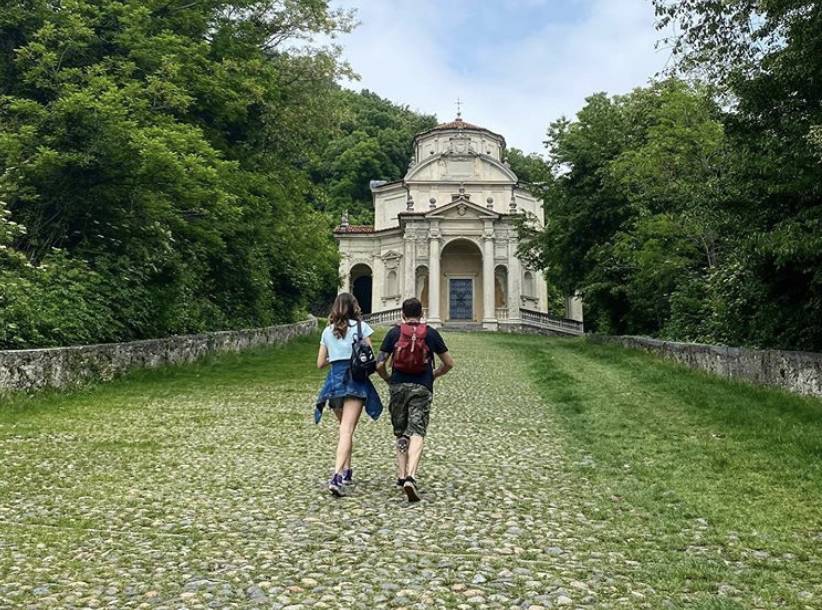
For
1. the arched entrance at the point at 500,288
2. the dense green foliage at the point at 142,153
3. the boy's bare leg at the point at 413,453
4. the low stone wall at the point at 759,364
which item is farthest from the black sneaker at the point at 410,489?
the arched entrance at the point at 500,288

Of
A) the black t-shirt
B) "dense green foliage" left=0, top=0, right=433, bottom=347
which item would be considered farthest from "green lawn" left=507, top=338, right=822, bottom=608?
"dense green foliage" left=0, top=0, right=433, bottom=347

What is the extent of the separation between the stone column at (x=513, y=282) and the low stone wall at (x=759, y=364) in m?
26.5

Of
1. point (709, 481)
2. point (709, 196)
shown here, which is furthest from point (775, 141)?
point (709, 481)

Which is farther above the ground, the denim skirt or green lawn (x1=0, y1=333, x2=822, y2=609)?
the denim skirt

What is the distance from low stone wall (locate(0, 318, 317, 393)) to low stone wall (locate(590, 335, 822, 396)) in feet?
34.4

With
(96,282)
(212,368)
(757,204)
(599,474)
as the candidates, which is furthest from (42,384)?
(757,204)

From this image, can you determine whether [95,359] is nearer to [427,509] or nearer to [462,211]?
[427,509]

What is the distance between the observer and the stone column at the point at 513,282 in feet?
139

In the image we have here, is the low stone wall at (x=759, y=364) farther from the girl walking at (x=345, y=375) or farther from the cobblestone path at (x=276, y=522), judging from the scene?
the girl walking at (x=345, y=375)

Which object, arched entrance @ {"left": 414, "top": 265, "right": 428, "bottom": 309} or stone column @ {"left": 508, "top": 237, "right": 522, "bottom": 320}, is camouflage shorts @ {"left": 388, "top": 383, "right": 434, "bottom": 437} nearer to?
stone column @ {"left": 508, "top": 237, "right": 522, "bottom": 320}

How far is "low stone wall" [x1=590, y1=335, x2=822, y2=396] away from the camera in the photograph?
30.4 feet

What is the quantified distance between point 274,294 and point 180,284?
424 inches

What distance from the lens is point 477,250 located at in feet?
147

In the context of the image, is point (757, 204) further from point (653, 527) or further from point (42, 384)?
point (42, 384)
